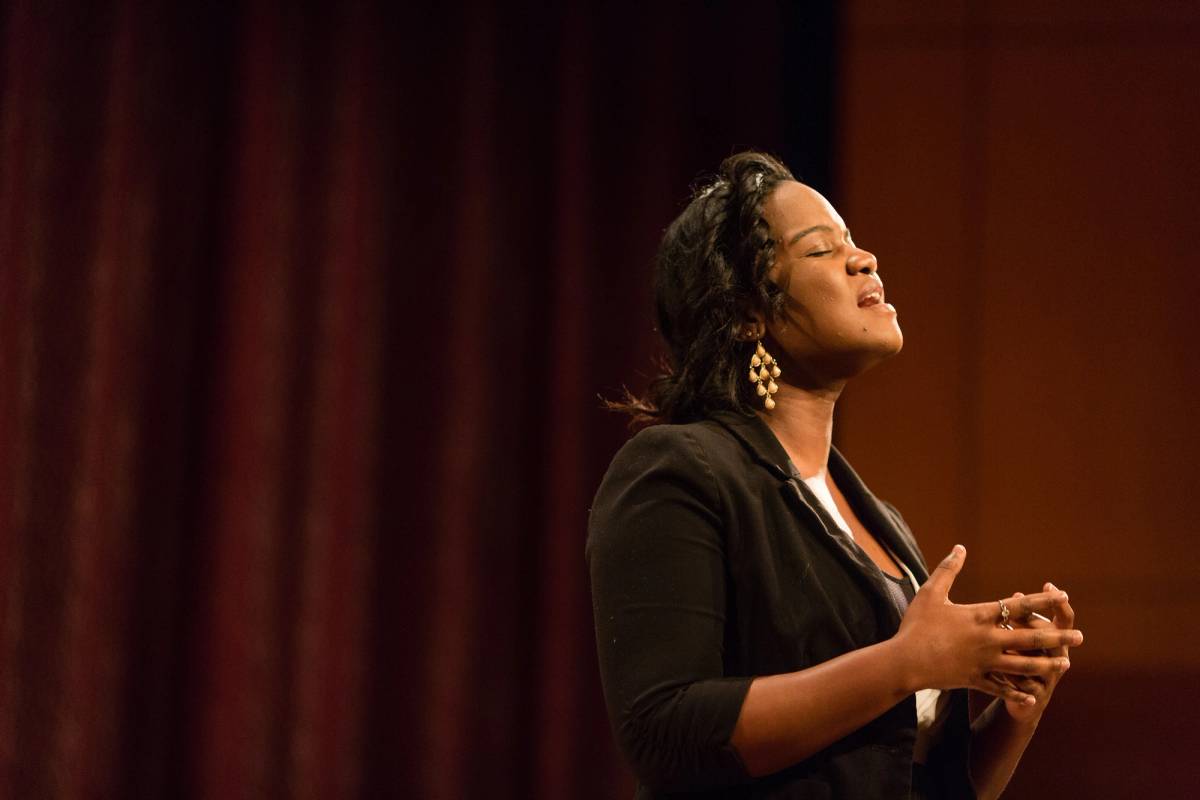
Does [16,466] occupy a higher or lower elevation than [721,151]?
lower

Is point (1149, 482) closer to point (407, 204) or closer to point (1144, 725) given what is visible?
point (1144, 725)

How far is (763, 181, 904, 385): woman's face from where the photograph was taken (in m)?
1.48

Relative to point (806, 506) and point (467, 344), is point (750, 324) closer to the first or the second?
point (806, 506)

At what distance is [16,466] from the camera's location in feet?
8.82

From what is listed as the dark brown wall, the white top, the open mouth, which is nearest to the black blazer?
the white top

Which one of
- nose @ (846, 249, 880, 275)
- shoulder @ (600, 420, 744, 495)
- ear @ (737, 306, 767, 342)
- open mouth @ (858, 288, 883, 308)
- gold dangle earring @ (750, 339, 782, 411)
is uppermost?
nose @ (846, 249, 880, 275)

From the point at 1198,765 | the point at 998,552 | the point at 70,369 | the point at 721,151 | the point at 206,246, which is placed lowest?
the point at 1198,765

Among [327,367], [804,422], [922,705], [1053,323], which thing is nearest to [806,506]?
[804,422]

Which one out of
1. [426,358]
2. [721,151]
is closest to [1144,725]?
[721,151]

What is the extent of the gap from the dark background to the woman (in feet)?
3.84

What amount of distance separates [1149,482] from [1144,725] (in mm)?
478

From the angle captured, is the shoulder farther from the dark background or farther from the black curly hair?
the dark background

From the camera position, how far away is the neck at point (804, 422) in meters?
1.52

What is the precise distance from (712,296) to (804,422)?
0.19m
